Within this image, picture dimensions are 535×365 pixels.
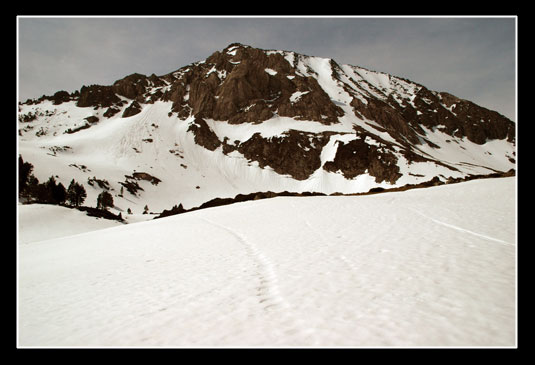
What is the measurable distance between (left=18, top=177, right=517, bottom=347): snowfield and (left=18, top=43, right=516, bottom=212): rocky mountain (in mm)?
71376

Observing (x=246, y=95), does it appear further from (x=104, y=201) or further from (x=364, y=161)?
(x=104, y=201)

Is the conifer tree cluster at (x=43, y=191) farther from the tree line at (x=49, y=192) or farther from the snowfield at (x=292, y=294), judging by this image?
the snowfield at (x=292, y=294)

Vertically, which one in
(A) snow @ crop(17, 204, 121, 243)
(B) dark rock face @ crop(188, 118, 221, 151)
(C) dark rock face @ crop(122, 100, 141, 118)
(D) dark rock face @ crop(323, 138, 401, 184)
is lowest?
(A) snow @ crop(17, 204, 121, 243)

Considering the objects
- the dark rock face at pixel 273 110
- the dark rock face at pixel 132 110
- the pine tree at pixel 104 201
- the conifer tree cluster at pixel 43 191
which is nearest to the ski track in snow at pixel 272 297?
the conifer tree cluster at pixel 43 191

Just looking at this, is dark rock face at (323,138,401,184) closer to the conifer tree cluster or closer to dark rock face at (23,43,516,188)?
dark rock face at (23,43,516,188)

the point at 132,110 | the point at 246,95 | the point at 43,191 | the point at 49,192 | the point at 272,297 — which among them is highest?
the point at 246,95

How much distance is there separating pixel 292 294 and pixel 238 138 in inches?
5500

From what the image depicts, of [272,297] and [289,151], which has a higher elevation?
[289,151]

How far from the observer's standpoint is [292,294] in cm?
460

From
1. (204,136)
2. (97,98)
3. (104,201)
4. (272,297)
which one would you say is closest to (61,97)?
(97,98)

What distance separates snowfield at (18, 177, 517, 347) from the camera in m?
3.27

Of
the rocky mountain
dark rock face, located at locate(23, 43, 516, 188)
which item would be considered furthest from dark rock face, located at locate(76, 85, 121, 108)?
the rocky mountain

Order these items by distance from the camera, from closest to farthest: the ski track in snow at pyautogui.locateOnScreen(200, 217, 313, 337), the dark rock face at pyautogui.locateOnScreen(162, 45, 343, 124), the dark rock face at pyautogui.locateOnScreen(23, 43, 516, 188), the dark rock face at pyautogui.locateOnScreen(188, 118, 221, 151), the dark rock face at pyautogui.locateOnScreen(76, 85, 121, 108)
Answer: the ski track in snow at pyautogui.locateOnScreen(200, 217, 313, 337), the dark rock face at pyautogui.locateOnScreen(23, 43, 516, 188), the dark rock face at pyautogui.locateOnScreen(188, 118, 221, 151), the dark rock face at pyautogui.locateOnScreen(162, 45, 343, 124), the dark rock face at pyautogui.locateOnScreen(76, 85, 121, 108)
